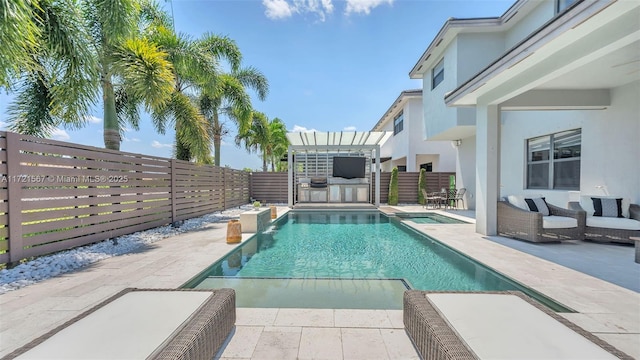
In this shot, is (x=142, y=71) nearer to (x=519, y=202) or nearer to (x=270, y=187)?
(x=519, y=202)

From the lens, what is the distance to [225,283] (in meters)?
3.75

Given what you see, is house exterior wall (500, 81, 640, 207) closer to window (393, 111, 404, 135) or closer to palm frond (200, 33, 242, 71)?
window (393, 111, 404, 135)

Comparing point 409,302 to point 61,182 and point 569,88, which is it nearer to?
point 61,182

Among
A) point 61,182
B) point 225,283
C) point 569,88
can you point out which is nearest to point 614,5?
point 569,88

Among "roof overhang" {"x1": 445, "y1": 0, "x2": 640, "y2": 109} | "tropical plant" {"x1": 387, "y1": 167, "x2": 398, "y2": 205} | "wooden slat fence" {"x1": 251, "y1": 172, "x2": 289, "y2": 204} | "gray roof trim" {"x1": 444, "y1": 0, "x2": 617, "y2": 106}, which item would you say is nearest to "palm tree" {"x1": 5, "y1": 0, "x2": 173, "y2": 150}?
"gray roof trim" {"x1": 444, "y1": 0, "x2": 617, "y2": 106}

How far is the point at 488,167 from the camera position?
6.23 metres

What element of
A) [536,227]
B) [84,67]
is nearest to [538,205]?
[536,227]

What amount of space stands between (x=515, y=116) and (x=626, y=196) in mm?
4271

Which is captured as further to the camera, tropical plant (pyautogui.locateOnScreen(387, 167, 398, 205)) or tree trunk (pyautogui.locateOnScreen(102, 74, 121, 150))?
tropical plant (pyautogui.locateOnScreen(387, 167, 398, 205))

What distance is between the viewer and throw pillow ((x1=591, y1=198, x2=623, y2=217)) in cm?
574

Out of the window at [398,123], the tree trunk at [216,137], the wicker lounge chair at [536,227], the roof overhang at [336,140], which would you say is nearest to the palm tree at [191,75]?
the tree trunk at [216,137]

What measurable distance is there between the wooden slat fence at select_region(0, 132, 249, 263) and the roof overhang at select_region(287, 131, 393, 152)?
6.21 m

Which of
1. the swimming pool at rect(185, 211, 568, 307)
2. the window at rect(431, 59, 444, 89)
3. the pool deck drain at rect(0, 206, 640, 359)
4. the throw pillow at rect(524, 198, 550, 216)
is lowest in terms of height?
the swimming pool at rect(185, 211, 568, 307)

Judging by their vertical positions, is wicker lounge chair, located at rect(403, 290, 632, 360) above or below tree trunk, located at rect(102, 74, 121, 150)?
below
